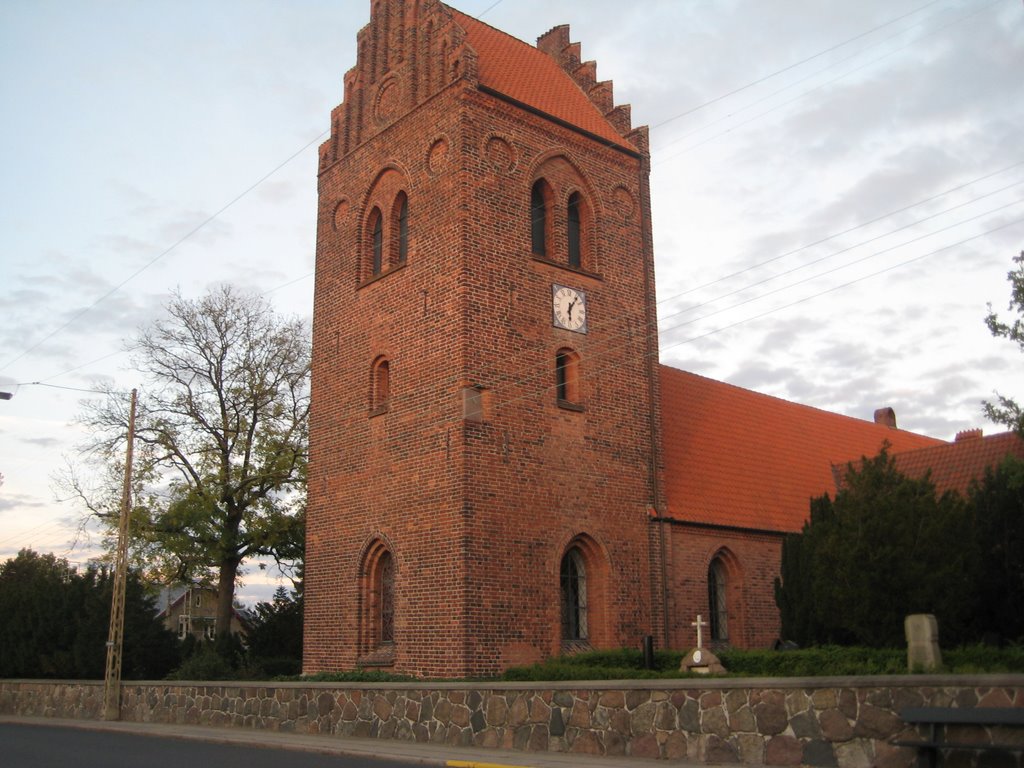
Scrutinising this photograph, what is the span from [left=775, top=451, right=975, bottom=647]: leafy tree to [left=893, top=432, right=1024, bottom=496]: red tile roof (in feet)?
26.4

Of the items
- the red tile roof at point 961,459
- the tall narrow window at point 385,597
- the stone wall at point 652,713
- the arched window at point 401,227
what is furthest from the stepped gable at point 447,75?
the stone wall at point 652,713

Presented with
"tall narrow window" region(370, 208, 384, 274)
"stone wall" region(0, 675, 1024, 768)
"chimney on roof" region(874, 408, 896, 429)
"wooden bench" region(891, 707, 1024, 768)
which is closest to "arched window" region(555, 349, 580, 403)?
"tall narrow window" region(370, 208, 384, 274)

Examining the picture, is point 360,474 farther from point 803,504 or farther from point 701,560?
point 803,504

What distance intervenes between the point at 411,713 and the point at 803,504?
1431cm

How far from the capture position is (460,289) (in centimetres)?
1897

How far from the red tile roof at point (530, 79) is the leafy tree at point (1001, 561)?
11.2 metres

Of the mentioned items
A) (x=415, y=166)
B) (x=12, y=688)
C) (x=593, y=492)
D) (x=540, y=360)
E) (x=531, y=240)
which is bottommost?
(x=12, y=688)

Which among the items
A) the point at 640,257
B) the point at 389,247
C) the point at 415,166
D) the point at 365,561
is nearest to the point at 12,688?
the point at 365,561

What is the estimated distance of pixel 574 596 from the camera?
1983cm

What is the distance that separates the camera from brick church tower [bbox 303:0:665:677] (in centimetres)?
1839

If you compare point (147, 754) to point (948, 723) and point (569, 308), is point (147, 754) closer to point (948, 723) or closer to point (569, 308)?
point (948, 723)

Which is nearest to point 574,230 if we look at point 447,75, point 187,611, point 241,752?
point 447,75

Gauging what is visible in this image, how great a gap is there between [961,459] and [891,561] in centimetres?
1094

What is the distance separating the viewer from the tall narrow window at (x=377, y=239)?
71.9 feet
